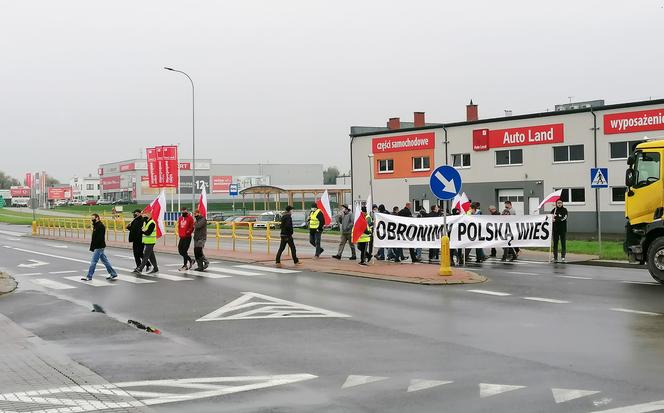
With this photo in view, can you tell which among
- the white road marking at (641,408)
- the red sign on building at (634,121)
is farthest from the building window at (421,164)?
the white road marking at (641,408)

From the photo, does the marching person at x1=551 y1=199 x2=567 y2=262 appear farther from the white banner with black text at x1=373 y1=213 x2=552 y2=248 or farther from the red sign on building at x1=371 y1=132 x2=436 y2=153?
the red sign on building at x1=371 y1=132 x2=436 y2=153

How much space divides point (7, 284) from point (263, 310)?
852 cm

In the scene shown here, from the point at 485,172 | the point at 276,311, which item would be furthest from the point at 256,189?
the point at 276,311

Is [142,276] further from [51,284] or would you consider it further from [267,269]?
[267,269]

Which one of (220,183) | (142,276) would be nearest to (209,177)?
(220,183)

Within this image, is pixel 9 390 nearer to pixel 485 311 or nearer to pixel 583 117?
pixel 485 311

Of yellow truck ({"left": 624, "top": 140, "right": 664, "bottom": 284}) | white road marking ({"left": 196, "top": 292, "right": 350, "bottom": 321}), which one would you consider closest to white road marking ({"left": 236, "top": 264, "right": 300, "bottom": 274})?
white road marking ({"left": 196, "top": 292, "right": 350, "bottom": 321})

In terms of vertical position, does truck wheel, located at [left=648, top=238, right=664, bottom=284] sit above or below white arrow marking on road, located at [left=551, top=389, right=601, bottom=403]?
above

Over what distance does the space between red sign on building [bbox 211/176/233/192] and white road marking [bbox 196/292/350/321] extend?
10681 centimetres

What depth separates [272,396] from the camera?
22.9 ft

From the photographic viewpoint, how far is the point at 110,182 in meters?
131

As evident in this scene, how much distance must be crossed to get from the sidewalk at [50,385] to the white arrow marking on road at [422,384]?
256 centimetres

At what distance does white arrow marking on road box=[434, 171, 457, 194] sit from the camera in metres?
16.9

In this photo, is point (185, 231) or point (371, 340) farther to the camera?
point (185, 231)
